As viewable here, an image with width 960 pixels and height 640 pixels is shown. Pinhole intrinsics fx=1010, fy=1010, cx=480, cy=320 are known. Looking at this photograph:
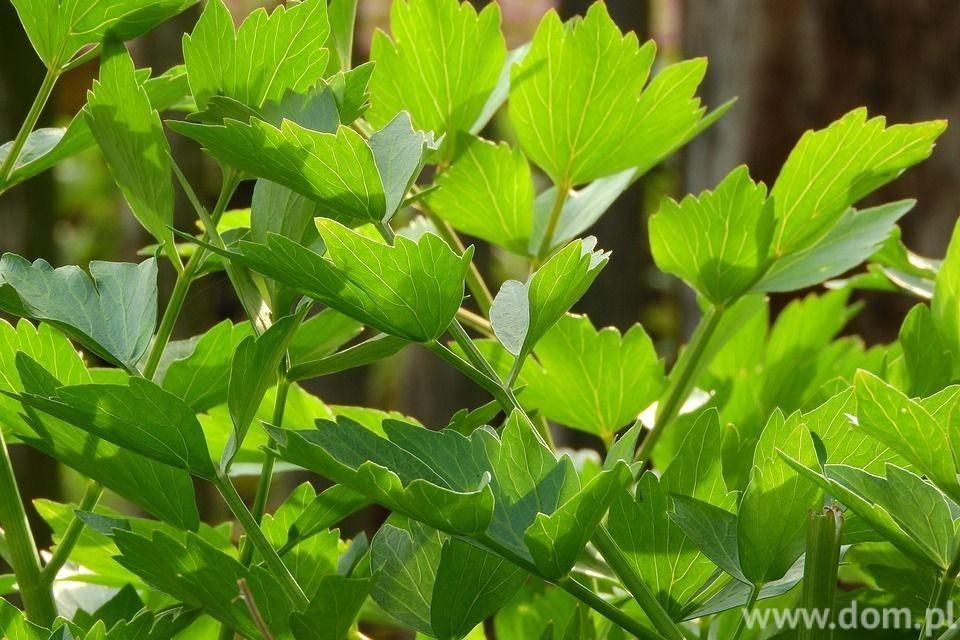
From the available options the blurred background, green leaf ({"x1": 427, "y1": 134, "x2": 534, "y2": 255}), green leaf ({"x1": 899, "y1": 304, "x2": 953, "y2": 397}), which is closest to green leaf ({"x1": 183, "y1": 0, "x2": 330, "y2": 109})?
green leaf ({"x1": 427, "y1": 134, "x2": 534, "y2": 255})

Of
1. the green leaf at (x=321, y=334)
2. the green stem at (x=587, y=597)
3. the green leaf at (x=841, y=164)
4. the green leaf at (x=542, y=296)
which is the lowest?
the green stem at (x=587, y=597)

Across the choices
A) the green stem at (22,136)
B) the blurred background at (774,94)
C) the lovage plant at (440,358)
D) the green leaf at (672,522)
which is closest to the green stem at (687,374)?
the lovage plant at (440,358)

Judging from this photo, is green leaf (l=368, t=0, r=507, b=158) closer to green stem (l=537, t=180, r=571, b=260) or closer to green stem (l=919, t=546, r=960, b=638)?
green stem (l=537, t=180, r=571, b=260)

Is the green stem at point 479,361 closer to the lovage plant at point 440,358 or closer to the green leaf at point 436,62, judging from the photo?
the lovage plant at point 440,358

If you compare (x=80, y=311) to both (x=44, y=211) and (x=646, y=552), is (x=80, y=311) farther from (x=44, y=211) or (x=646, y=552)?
(x=44, y=211)

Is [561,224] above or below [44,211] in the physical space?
above

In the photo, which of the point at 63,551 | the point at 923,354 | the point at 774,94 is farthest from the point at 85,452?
the point at 774,94

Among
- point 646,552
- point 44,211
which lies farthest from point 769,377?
point 44,211

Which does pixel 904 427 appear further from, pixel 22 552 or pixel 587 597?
pixel 22 552
